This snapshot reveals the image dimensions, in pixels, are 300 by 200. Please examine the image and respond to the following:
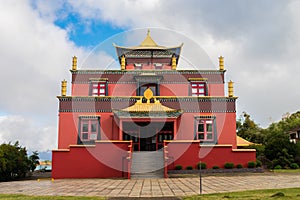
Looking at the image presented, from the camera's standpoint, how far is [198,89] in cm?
2455

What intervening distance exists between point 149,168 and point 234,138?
7608 millimetres

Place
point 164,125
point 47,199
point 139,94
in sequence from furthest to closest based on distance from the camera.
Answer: point 139,94 < point 164,125 < point 47,199

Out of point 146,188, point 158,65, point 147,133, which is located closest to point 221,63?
point 158,65

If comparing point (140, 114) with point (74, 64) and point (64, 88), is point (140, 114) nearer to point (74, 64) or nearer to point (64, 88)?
point (64, 88)

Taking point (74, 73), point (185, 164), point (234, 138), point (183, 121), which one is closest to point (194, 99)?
point (183, 121)

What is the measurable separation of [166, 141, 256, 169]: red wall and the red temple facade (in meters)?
0.05

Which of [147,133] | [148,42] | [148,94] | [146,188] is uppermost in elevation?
[148,42]

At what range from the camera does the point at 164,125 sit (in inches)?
865

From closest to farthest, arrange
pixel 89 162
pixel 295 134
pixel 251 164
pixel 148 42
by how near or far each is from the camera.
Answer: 1. pixel 89 162
2. pixel 251 164
3. pixel 148 42
4. pixel 295 134

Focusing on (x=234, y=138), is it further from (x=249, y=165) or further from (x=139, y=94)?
(x=139, y=94)

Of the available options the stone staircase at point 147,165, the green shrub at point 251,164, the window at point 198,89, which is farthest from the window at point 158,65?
the green shrub at point 251,164

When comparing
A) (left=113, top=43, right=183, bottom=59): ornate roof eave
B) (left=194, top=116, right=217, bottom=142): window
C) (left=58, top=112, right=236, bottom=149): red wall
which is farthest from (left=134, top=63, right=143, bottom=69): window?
(left=194, top=116, right=217, bottom=142): window

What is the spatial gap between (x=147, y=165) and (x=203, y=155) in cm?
321

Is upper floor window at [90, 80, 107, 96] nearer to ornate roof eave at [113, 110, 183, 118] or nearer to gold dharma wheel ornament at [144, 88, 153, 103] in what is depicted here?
gold dharma wheel ornament at [144, 88, 153, 103]
